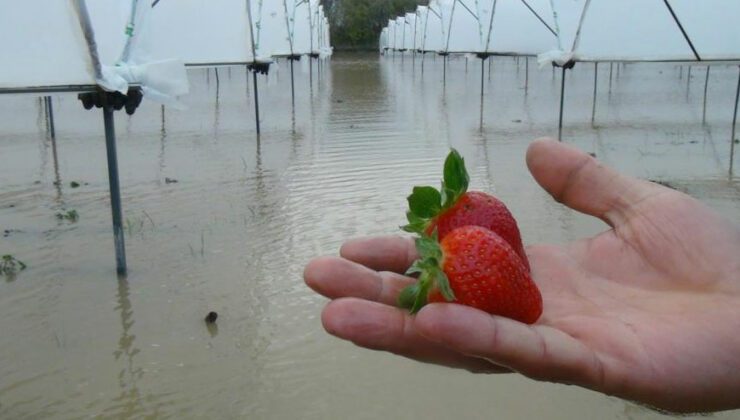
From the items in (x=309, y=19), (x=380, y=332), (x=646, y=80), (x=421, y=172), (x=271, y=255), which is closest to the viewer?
(x=380, y=332)

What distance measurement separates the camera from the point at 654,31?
11.4 metres

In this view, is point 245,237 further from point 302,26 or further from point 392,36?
point 392,36

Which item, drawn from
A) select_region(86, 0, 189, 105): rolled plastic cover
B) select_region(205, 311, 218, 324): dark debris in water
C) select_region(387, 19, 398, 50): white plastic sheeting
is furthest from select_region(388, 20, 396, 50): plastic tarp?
select_region(205, 311, 218, 324): dark debris in water

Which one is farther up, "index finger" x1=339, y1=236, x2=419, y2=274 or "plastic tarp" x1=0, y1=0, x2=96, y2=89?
"plastic tarp" x1=0, y1=0, x2=96, y2=89

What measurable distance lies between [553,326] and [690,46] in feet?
35.1

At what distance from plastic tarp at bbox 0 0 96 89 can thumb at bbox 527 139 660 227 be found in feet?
12.1

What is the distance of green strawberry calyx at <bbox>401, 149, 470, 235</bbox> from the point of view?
195cm

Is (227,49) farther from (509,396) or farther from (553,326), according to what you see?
(553,326)

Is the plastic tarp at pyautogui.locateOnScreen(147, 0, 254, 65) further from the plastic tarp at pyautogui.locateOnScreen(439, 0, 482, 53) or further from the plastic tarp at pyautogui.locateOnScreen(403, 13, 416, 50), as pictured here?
the plastic tarp at pyautogui.locateOnScreen(403, 13, 416, 50)

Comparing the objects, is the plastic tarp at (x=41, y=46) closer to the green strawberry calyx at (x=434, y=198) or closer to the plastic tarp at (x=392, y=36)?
the green strawberry calyx at (x=434, y=198)

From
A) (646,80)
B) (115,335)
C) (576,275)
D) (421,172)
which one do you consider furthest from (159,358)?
(646,80)

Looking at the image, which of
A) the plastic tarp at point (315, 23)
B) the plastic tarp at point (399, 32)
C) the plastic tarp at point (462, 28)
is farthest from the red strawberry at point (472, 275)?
the plastic tarp at point (399, 32)

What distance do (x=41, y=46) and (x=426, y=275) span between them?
431 cm

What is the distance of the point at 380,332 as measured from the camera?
5.61ft
